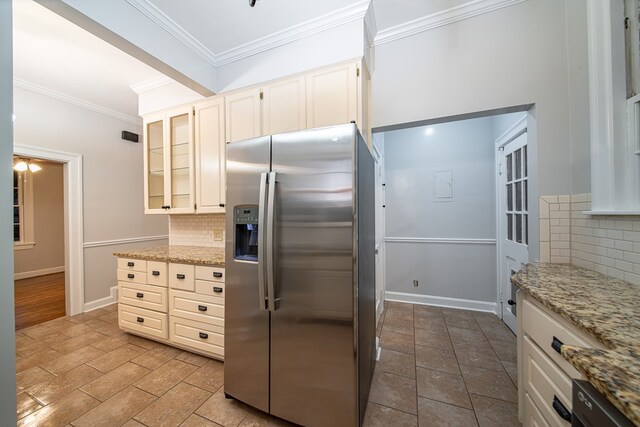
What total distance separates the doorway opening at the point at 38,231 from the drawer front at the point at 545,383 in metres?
5.88

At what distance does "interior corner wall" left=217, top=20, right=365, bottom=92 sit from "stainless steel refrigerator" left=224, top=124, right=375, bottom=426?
91 cm

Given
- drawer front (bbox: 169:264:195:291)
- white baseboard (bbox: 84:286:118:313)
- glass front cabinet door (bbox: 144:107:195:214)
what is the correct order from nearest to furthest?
drawer front (bbox: 169:264:195:291) < glass front cabinet door (bbox: 144:107:195:214) < white baseboard (bbox: 84:286:118:313)

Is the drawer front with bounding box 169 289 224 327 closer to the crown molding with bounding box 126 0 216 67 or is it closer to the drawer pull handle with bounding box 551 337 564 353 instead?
the drawer pull handle with bounding box 551 337 564 353

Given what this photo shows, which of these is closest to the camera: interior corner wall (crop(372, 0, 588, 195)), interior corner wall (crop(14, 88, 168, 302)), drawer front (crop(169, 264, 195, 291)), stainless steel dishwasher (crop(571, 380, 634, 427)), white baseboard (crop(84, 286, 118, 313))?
stainless steel dishwasher (crop(571, 380, 634, 427))

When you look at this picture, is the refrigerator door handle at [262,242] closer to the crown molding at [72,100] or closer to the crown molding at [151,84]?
the crown molding at [151,84]

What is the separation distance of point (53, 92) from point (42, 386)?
10.6 feet

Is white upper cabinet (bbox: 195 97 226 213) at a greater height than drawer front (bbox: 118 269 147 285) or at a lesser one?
greater

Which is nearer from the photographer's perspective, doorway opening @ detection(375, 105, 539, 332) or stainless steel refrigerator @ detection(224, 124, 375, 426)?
stainless steel refrigerator @ detection(224, 124, 375, 426)

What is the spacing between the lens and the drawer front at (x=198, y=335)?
198 cm

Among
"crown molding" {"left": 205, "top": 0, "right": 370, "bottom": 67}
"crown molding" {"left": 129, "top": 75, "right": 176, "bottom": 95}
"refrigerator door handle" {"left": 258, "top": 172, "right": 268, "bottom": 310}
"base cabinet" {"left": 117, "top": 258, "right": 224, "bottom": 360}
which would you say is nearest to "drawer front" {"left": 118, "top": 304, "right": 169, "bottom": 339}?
"base cabinet" {"left": 117, "top": 258, "right": 224, "bottom": 360}

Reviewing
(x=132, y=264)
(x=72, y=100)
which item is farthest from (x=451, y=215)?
(x=72, y=100)

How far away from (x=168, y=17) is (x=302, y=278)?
217cm

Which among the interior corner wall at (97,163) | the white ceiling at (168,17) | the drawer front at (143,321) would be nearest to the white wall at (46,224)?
the interior corner wall at (97,163)

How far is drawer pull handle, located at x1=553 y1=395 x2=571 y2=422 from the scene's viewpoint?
83 centimetres
